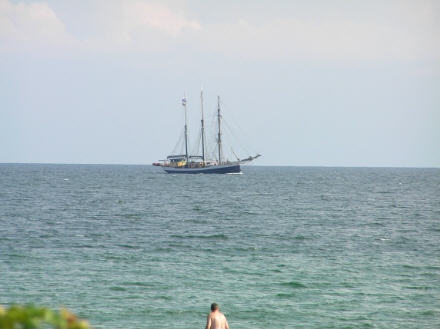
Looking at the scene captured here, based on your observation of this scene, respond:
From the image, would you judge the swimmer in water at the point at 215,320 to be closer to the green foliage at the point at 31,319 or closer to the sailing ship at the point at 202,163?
the green foliage at the point at 31,319

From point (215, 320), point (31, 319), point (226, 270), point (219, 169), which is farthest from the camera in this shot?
point (219, 169)

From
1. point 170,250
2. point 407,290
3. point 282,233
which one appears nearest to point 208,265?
point 170,250

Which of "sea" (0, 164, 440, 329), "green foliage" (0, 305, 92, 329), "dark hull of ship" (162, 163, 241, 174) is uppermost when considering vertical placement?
"dark hull of ship" (162, 163, 241, 174)

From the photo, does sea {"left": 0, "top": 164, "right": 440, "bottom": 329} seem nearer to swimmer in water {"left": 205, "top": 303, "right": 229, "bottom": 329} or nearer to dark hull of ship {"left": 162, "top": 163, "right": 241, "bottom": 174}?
swimmer in water {"left": 205, "top": 303, "right": 229, "bottom": 329}

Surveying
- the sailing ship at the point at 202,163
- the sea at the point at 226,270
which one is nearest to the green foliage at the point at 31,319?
the sea at the point at 226,270

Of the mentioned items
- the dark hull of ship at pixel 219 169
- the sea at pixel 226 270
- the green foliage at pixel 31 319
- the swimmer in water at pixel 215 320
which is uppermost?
the dark hull of ship at pixel 219 169

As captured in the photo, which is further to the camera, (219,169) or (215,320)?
(219,169)

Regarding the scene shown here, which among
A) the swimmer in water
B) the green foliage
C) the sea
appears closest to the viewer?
the green foliage

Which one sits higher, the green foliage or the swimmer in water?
the green foliage

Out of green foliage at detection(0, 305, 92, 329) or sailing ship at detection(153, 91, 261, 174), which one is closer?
green foliage at detection(0, 305, 92, 329)

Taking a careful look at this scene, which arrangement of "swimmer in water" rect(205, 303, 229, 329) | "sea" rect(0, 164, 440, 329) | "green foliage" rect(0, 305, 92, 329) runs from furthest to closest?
"sea" rect(0, 164, 440, 329), "swimmer in water" rect(205, 303, 229, 329), "green foliage" rect(0, 305, 92, 329)

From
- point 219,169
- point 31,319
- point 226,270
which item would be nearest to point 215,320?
point 31,319

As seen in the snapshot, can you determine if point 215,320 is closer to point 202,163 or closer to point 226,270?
point 226,270

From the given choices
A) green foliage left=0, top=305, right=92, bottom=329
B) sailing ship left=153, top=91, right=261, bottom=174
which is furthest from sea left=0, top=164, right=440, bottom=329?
sailing ship left=153, top=91, right=261, bottom=174
